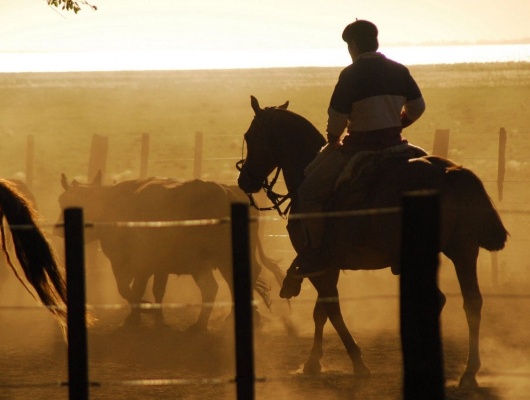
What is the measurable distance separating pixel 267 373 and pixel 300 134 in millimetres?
2174

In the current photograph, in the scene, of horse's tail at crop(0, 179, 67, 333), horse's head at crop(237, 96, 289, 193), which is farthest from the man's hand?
horse's tail at crop(0, 179, 67, 333)

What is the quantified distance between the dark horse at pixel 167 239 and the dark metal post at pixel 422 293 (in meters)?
7.45

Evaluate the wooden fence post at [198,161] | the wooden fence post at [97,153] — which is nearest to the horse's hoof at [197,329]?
the wooden fence post at [198,161]

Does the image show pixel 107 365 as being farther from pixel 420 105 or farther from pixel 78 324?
pixel 78 324

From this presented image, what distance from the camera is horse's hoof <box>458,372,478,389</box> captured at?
28.0 ft

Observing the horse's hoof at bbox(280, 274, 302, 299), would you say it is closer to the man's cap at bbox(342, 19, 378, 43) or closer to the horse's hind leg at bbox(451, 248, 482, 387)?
the horse's hind leg at bbox(451, 248, 482, 387)

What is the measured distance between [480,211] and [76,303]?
4.14 meters

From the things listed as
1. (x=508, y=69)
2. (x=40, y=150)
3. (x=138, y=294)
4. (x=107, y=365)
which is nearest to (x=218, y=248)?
(x=138, y=294)

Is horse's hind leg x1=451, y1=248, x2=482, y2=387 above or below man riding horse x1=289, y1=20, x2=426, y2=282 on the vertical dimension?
below

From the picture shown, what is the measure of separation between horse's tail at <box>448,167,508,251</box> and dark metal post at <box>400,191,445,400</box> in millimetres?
3582

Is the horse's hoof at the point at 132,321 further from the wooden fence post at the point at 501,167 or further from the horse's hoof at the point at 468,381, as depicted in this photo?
the wooden fence post at the point at 501,167

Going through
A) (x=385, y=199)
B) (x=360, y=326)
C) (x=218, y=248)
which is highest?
(x=385, y=199)

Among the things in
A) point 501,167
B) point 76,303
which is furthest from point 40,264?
point 501,167

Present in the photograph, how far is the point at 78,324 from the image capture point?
570 centimetres
